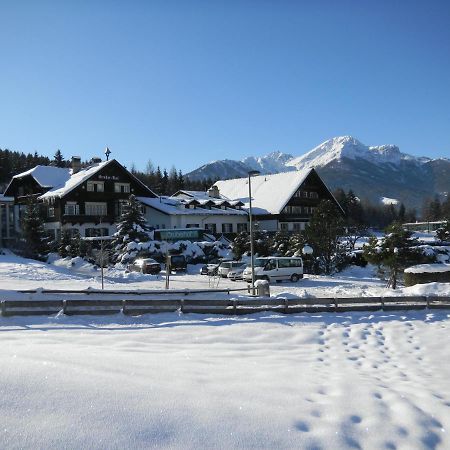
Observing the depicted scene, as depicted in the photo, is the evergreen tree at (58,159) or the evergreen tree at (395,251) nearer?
the evergreen tree at (395,251)

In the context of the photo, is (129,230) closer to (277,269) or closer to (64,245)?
(64,245)

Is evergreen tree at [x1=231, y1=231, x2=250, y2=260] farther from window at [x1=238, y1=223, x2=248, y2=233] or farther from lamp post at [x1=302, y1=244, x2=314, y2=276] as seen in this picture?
window at [x1=238, y1=223, x2=248, y2=233]

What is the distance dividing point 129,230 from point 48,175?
1698 cm

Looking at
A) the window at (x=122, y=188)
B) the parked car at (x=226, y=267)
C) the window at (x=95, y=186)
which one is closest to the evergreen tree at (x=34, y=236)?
the window at (x=95, y=186)

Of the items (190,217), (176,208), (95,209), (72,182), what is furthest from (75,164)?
(190,217)

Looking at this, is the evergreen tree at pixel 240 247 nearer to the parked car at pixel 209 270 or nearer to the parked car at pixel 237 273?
the parked car at pixel 209 270

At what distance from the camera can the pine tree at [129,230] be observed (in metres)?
42.7

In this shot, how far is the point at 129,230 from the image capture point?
4328cm

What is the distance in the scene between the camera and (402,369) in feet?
36.0

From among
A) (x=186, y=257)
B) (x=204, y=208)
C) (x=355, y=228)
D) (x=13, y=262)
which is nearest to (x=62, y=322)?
(x=13, y=262)

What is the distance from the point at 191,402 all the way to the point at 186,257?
3693cm

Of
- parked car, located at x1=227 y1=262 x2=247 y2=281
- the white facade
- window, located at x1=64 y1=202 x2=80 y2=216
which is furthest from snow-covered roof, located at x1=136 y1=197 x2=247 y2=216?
parked car, located at x1=227 y1=262 x2=247 y2=281

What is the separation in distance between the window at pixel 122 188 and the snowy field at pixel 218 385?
1559 inches

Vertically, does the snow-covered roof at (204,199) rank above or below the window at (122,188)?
below
